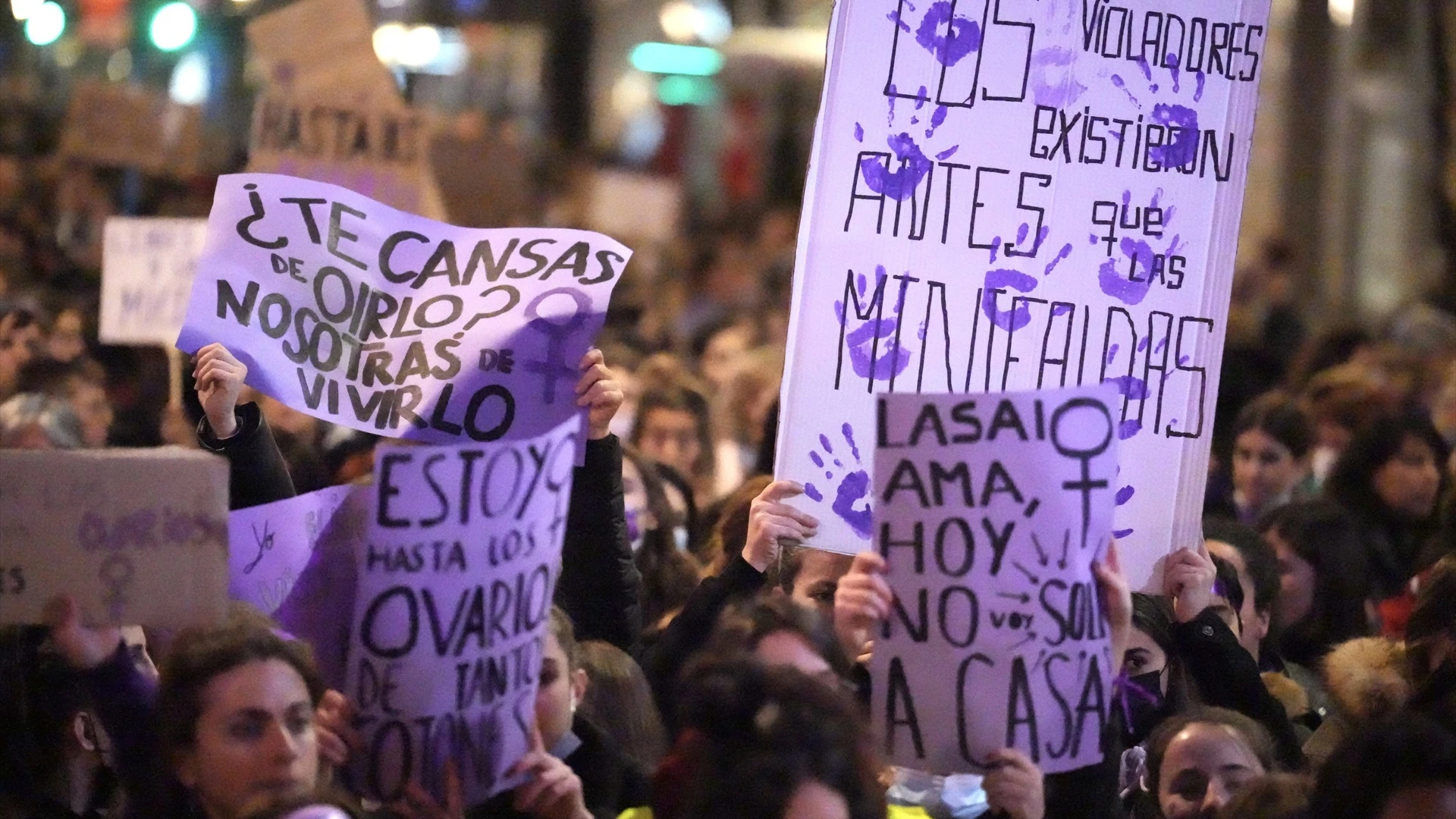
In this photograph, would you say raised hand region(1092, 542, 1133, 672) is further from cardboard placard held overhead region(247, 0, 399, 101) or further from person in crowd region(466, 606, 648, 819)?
cardboard placard held overhead region(247, 0, 399, 101)

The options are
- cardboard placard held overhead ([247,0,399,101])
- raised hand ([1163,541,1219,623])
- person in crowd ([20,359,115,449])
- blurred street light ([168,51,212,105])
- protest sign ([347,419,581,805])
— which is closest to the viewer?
protest sign ([347,419,581,805])

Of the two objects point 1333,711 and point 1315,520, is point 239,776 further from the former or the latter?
point 1315,520

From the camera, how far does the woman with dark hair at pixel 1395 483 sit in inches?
293

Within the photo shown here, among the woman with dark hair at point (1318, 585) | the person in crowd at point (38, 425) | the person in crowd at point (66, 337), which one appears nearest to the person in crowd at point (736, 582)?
the woman with dark hair at point (1318, 585)

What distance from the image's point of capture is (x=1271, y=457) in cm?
755

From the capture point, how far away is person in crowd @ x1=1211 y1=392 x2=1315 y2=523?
7.55 metres

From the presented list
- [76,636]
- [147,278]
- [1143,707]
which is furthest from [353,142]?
[76,636]

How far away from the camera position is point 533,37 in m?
31.5

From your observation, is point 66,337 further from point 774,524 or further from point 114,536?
point 114,536

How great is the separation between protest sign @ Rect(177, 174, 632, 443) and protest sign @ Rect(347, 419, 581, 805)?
0.95 metres

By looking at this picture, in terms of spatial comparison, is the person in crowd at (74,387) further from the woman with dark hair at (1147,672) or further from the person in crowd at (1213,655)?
the person in crowd at (1213,655)

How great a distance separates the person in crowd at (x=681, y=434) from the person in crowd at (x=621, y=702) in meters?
3.46

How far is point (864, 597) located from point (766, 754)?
0.50m

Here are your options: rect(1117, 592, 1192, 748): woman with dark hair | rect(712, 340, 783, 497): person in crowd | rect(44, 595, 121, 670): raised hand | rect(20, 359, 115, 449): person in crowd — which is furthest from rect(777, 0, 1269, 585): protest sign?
rect(712, 340, 783, 497): person in crowd
